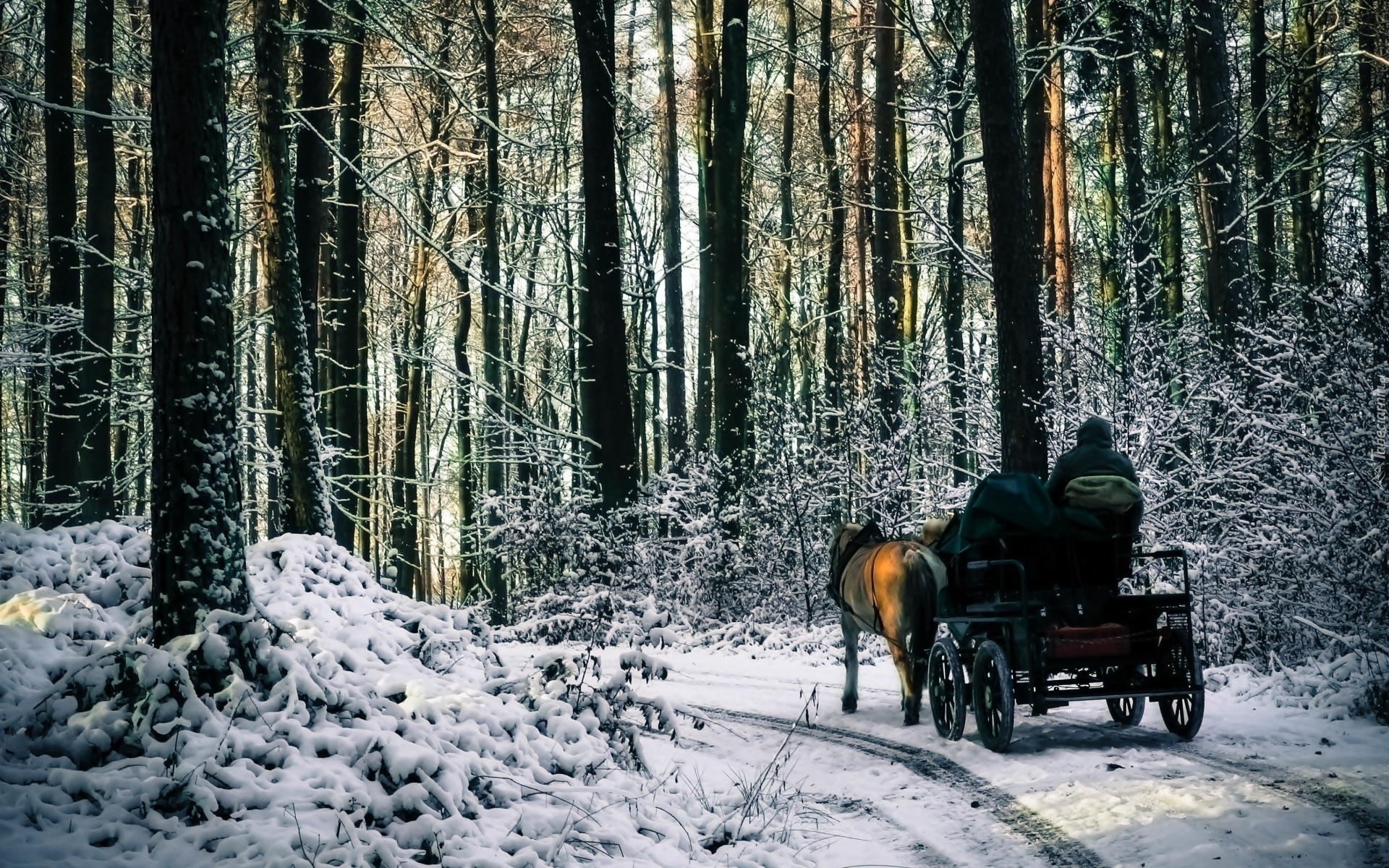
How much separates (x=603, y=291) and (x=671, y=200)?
33.4 ft

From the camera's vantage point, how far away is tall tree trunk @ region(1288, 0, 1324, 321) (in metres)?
16.8

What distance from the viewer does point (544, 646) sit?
13789 mm

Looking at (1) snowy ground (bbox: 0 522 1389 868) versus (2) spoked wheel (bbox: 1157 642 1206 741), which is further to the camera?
(2) spoked wheel (bbox: 1157 642 1206 741)

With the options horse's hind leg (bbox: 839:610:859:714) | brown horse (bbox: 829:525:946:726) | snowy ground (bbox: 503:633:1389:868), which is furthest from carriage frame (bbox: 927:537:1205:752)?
horse's hind leg (bbox: 839:610:859:714)

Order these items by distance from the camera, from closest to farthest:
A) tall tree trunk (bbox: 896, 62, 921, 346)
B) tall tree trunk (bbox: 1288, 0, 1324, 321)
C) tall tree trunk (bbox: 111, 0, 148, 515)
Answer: tall tree trunk (bbox: 111, 0, 148, 515)
tall tree trunk (bbox: 1288, 0, 1324, 321)
tall tree trunk (bbox: 896, 62, 921, 346)

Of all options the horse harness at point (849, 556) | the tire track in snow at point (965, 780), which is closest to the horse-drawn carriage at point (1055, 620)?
the tire track in snow at point (965, 780)

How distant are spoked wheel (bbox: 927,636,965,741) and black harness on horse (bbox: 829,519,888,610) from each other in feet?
6.00

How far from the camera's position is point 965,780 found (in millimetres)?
7141

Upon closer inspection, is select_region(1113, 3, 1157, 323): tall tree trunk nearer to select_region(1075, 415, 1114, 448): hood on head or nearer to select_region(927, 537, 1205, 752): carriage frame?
select_region(1075, 415, 1114, 448): hood on head

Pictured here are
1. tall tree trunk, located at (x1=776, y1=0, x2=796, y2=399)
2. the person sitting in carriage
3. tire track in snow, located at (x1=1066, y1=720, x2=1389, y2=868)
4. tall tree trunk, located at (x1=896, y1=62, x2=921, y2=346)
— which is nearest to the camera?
tire track in snow, located at (x1=1066, y1=720, x2=1389, y2=868)

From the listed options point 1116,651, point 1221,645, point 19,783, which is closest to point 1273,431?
point 1221,645

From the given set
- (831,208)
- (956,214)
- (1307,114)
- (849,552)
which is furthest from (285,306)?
(1307,114)

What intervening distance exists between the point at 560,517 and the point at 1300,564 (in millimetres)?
9862

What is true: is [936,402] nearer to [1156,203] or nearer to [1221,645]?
[1156,203]
